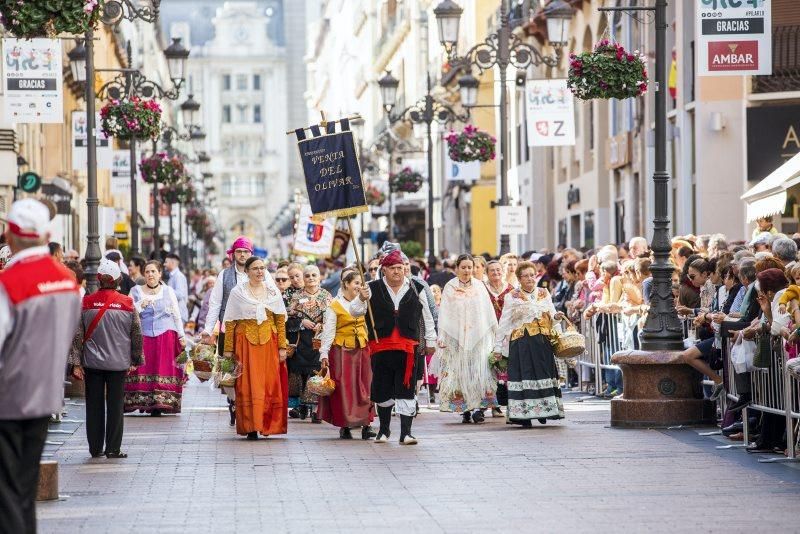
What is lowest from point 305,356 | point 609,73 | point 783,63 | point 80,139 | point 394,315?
point 305,356

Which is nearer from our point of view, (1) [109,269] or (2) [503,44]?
(1) [109,269]

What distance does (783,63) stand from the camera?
28.7 m

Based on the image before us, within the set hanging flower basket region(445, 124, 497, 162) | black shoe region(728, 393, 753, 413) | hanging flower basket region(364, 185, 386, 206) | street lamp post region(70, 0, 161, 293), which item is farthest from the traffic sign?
hanging flower basket region(364, 185, 386, 206)

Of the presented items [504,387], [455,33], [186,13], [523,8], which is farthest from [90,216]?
[186,13]

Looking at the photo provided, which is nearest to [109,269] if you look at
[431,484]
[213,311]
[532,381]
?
[213,311]

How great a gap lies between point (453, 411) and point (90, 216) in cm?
591

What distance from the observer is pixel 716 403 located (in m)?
16.9

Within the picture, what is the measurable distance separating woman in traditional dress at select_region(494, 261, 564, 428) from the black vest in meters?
1.73

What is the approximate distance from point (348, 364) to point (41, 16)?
4257 millimetres

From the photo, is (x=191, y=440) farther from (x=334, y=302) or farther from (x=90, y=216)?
(x=90, y=216)

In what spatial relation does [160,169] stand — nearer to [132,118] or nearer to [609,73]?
[132,118]

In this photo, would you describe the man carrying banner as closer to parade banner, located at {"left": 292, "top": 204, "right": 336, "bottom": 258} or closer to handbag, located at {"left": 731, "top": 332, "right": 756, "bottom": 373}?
handbag, located at {"left": 731, "top": 332, "right": 756, "bottom": 373}

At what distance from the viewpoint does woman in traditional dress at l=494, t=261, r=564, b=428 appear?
17734mm

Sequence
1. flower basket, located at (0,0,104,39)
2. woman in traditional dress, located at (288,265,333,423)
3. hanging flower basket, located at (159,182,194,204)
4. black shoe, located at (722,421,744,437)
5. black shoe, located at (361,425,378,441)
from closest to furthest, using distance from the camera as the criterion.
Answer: flower basket, located at (0,0,104,39) < black shoe, located at (722,421,744,437) < black shoe, located at (361,425,378,441) < woman in traditional dress, located at (288,265,333,423) < hanging flower basket, located at (159,182,194,204)
